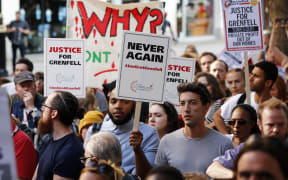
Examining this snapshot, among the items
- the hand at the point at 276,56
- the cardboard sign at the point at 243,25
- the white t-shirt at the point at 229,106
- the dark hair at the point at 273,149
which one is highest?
the cardboard sign at the point at 243,25

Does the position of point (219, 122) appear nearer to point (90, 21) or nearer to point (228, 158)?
point (228, 158)

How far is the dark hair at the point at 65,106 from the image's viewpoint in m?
5.32

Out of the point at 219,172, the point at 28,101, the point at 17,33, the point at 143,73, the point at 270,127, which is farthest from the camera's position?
the point at 17,33

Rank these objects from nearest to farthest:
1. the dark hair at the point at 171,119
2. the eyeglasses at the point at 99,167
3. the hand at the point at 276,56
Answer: the eyeglasses at the point at 99,167 < the dark hair at the point at 171,119 < the hand at the point at 276,56

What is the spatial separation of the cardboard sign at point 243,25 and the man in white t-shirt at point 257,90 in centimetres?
26

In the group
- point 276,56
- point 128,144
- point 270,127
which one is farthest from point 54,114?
Result: point 276,56

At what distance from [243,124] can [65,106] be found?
4.93ft

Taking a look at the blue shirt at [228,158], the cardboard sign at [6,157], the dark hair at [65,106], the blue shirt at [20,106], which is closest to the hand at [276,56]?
the blue shirt at [20,106]

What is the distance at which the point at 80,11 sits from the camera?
26.3 ft

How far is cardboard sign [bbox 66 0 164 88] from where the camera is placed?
7.90m

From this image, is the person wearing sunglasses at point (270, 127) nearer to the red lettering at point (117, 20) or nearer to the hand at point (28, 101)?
the hand at point (28, 101)

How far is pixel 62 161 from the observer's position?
4945 mm

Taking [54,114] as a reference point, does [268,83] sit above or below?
above

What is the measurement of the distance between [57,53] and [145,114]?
1.39 meters
